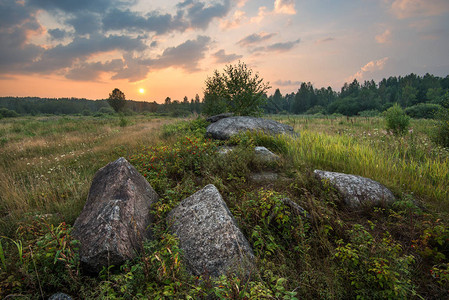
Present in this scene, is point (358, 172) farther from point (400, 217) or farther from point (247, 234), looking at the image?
point (247, 234)

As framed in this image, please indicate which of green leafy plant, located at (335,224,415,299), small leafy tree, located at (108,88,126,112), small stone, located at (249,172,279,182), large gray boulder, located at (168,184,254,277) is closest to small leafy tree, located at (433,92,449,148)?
small stone, located at (249,172,279,182)

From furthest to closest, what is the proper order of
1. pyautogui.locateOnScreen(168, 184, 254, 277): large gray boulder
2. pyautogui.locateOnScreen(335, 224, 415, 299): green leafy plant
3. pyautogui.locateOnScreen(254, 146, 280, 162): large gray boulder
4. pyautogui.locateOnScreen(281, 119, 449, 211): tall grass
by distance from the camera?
pyautogui.locateOnScreen(254, 146, 280, 162): large gray boulder
pyautogui.locateOnScreen(281, 119, 449, 211): tall grass
pyautogui.locateOnScreen(168, 184, 254, 277): large gray boulder
pyautogui.locateOnScreen(335, 224, 415, 299): green leafy plant

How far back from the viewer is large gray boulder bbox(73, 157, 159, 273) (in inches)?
92.2

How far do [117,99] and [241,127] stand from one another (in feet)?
200

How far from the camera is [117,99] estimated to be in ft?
190

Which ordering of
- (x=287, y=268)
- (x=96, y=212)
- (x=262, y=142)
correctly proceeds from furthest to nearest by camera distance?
(x=262, y=142)
(x=96, y=212)
(x=287, y=268)

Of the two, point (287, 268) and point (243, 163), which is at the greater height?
point (243, 163)

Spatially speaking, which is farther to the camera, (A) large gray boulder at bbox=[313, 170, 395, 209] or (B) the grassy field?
(A) large gray boulder at bbox=[313, 170, 395, 209]

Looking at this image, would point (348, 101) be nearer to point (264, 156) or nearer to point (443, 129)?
point (443, 129)

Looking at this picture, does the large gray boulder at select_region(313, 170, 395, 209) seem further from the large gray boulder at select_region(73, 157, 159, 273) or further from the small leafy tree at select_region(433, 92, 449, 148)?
the small leafy tree at select_region(433, 92, 449, 148)

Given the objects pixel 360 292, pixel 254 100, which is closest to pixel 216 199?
pixel 360 292

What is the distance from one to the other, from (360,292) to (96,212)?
3374mm

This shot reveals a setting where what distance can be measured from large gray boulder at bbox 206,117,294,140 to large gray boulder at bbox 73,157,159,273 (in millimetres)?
4919

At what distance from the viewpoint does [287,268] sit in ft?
7.27
